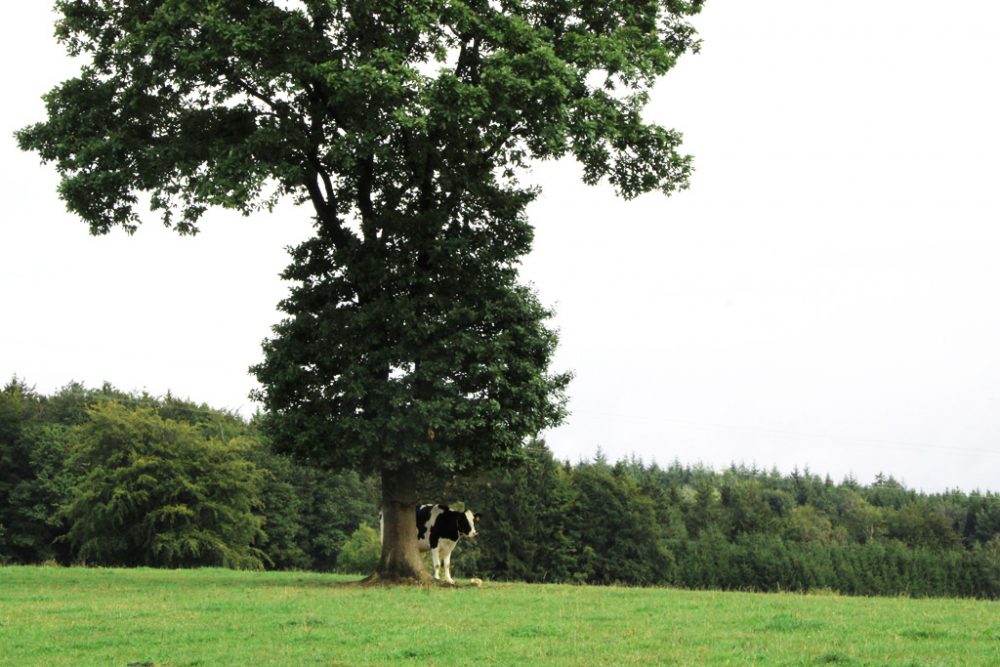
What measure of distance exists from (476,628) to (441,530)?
12862mm

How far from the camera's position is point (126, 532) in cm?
6738

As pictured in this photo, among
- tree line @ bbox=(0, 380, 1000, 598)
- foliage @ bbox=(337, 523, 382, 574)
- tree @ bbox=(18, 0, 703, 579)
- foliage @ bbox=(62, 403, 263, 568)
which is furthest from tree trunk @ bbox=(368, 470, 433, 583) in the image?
foliage @ bbox=(337, 523, 382, 574)

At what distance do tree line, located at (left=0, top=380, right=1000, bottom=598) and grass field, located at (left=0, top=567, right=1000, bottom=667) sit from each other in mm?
25281

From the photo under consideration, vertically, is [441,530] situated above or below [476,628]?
above

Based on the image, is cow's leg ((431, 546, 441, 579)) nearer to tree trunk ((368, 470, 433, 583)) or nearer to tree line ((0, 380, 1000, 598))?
tree trunk ((368, 470, 433, 583))

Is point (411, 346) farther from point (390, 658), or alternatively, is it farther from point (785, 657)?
point (785, 657)

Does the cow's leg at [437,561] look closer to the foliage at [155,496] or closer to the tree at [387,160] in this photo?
the tree at [387,160]

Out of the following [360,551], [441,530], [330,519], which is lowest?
Answer: [441,530]

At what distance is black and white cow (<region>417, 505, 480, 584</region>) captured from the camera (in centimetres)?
2795

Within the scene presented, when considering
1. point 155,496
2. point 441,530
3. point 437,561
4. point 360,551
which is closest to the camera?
point 437,561

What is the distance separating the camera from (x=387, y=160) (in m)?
24.1

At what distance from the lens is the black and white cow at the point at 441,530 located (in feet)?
91.7

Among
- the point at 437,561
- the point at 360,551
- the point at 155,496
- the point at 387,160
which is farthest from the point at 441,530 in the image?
the point at 360,551

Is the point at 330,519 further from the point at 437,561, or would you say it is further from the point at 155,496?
the point at 437,561
